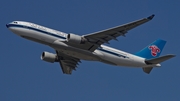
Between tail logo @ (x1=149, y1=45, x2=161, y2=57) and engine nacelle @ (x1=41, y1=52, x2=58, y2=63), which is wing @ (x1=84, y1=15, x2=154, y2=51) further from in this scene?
tail logo @ (x1=149, y1=45, x2=161, y2=57)

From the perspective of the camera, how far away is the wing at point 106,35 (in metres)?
46.4

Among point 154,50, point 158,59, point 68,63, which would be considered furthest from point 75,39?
point 154,50

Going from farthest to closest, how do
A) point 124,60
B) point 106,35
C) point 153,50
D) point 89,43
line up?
1. point 153,50
2. point 124,60
3. point 89,43
4. point 106,35

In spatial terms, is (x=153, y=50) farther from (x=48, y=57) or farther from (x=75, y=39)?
(x=48, y=57)

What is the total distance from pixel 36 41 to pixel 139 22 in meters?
12.8

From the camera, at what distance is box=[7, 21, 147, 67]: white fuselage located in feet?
162

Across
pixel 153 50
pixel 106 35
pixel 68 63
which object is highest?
pixel 153 50

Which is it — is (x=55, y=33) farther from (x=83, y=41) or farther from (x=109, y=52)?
(x=109, y=52)

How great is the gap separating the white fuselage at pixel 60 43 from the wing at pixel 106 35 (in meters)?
1.28

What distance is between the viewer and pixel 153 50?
57469 mm

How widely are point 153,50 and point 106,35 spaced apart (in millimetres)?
10885

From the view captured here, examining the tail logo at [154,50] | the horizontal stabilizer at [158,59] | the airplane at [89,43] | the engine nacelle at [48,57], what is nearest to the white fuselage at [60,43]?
the airplane at [89,43]

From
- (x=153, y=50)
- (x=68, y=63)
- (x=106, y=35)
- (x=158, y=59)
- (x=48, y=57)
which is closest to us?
(x=106, y=35)

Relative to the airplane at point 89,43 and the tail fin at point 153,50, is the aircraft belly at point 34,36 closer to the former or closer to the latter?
the airplane at point 89,43
